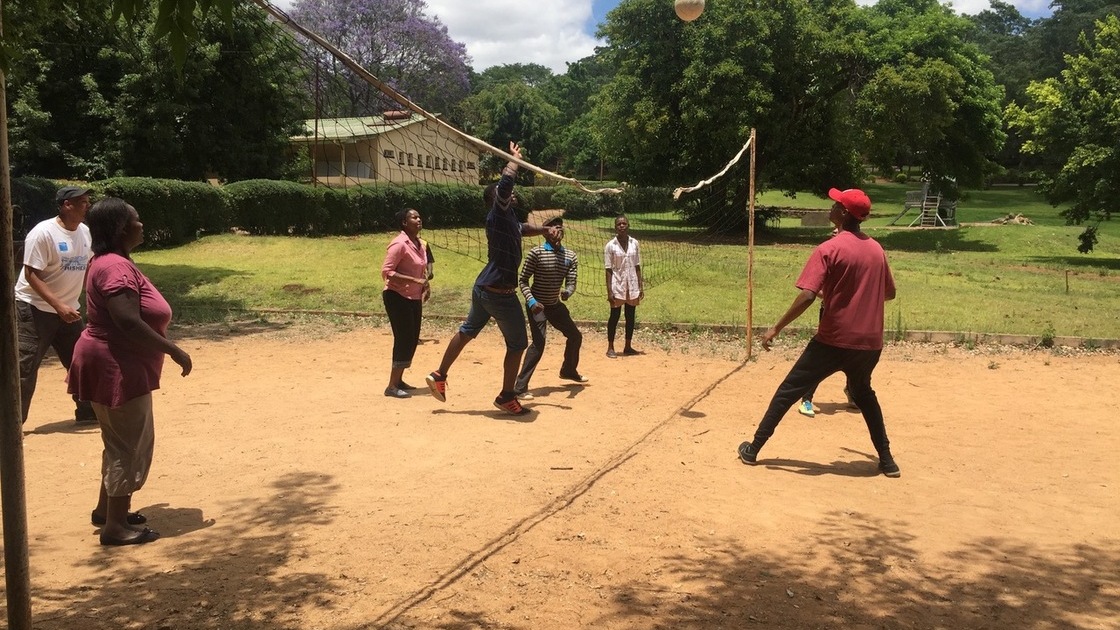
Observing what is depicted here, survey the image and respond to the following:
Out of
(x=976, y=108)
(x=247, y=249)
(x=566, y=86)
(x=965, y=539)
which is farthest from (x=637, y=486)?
(x=566, y=86)

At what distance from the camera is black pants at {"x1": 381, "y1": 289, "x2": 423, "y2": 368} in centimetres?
812

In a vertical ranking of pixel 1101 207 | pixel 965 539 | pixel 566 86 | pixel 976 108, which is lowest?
pixel 965 539

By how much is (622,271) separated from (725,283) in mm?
6703

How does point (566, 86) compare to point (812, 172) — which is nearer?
point (812, 172)

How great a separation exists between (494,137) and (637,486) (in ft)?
160

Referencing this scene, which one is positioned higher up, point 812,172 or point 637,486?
point 812,172

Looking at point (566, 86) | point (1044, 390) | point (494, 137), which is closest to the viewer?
point (1044, 390)

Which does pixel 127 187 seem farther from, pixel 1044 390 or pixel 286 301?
pixel 1044 390

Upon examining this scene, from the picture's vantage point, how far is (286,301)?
582 inches

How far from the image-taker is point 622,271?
34.0 ft

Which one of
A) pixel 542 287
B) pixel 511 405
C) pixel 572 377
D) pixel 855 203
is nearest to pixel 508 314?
pixel 511 405

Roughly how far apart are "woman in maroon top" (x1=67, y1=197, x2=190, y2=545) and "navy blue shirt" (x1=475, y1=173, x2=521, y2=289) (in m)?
3.02

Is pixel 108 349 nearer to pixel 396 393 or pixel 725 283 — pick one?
pixel 396 393

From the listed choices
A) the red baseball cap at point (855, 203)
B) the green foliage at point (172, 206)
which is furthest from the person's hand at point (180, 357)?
the green foliage at point (172, 206)
